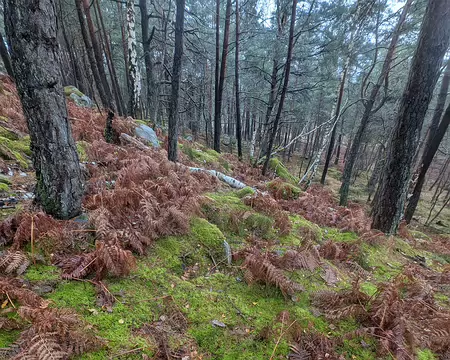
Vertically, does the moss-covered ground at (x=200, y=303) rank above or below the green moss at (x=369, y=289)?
above

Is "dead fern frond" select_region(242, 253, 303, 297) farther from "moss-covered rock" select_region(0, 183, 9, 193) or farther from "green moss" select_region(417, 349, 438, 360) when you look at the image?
"moss-covered rock" select_region(0, 183, 9, 193)

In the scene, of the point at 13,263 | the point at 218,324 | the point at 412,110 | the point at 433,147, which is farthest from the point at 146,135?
the point at 433,147

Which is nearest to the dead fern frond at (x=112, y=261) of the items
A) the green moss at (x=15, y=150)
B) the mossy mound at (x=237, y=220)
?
the mossy mound at (x=237, y=220)

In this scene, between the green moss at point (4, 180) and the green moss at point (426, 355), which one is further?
the green moss at point (4, 180)

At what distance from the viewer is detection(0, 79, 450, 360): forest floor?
1934 mm

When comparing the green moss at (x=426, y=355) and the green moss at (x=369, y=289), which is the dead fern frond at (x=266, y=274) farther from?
the green moss at (x=426, y=355)

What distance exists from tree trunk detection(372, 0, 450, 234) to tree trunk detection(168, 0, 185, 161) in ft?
16.1

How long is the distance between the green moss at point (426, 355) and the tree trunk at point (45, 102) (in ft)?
13.6

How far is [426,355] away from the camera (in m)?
2.38

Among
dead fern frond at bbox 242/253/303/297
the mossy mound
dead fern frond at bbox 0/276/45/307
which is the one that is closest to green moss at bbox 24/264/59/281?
dead fern frond at bbox 0/276/45/307

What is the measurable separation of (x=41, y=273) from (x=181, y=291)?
4.56 feet

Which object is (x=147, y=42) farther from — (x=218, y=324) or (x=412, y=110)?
(x=218, y=324)

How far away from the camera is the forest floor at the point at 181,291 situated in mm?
1934

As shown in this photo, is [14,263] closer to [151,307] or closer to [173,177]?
[151,307]
